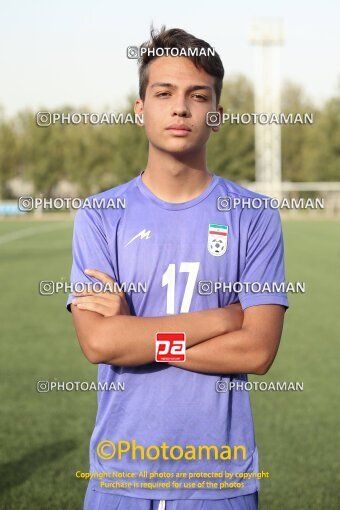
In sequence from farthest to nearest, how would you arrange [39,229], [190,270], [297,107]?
[297,107]
[39,229]
[190,270]

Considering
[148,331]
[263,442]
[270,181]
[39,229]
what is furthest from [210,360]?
[270,181]

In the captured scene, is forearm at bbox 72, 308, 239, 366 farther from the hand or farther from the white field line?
the white field line

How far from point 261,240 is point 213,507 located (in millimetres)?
798

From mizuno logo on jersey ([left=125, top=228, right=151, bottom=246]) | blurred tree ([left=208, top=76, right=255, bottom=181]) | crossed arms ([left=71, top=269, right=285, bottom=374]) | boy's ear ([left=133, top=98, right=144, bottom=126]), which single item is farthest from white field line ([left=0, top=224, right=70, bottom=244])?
mizuno logo on jersey ([left=125, top=228, right=151, bottom=246])

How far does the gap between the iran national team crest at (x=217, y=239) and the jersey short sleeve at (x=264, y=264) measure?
95mm

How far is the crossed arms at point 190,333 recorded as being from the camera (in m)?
3.03

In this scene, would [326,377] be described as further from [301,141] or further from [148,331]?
[301,141]

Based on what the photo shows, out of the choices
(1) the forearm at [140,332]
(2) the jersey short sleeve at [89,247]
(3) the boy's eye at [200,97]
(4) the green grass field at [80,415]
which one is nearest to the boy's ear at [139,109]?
(3) the boy's eye at [200,97]

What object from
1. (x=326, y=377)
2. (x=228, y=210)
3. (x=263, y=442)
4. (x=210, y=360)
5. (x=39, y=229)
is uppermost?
(x=39, y=229)

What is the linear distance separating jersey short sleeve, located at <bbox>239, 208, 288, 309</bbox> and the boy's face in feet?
1.01

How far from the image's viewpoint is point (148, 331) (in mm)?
3043

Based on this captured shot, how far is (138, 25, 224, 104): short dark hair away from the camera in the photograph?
3.08 metres

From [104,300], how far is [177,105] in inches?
24.3

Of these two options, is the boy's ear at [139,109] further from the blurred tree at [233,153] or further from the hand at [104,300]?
the blurred tree at [233,153]
